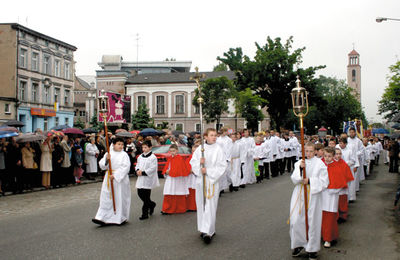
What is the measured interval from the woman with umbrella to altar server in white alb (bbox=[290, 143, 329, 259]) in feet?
33.8

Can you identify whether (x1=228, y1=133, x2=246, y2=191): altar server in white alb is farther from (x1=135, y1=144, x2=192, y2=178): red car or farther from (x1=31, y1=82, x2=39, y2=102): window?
(x1=31, y1=82, x2=39, y2=102): window

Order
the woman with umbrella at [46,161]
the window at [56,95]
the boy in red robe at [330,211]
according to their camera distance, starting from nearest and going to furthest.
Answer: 1. the boy in red robe at [330,211]
2. the woman with umbrella at [46,161]
3. the window at [56,95]

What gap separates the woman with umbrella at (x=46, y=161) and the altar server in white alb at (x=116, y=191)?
663cm

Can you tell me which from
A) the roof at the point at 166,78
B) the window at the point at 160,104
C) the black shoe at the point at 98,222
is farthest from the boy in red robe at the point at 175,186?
the window at the point at 160,104

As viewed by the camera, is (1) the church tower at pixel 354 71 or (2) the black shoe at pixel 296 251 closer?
(2) the black shoe at pixel 296 251

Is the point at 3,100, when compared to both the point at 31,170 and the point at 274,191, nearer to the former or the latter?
the point at 31,170

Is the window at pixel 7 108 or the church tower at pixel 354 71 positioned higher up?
the church tower at pixel 354 71

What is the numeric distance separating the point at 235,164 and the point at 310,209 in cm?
742

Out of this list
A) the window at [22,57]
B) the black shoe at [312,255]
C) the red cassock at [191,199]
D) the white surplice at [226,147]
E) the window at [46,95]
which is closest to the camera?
the black shoe at [312,255]

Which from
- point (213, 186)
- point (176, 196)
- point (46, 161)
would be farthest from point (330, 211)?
point (46, 161)

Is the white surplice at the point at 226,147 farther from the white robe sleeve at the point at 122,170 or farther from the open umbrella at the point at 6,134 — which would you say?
the open umbrella at the point at 6,134

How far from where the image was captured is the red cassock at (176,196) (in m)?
9.29

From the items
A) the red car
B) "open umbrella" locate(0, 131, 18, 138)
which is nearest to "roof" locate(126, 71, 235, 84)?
the red car

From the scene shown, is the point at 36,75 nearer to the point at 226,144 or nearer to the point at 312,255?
the point at 226,144
